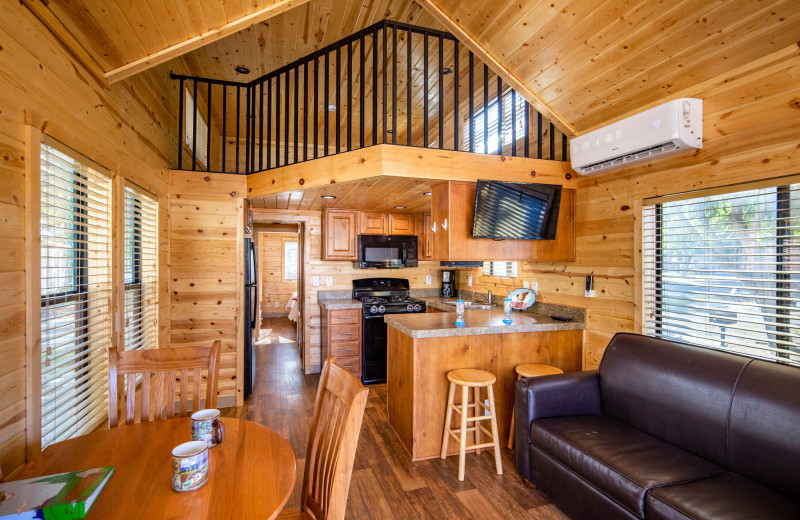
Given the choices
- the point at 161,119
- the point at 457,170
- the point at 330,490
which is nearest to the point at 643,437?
the point at 330,490

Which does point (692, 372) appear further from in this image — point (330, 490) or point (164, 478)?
point (164, 478)

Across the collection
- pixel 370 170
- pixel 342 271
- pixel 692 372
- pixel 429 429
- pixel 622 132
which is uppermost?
pixel 622 132

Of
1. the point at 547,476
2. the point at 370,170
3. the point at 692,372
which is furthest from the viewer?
the point at 370,170

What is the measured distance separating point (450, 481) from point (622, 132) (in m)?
2.63

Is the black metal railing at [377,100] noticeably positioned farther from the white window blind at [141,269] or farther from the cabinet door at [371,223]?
the cabinet door at [371,223]

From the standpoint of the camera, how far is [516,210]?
3.24 meters

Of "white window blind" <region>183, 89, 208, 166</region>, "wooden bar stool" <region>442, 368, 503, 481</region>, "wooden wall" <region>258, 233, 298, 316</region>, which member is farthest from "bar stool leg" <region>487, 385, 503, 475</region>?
"wooden wall" <region>258, 233, 298, 316</region>

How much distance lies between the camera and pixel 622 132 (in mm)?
2596

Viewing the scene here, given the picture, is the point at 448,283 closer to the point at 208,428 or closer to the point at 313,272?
the point at 313,272

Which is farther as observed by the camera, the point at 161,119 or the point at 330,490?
the point at 161,119

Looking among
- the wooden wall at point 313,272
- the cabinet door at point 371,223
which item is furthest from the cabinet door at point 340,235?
the wooden wall at point 313,272

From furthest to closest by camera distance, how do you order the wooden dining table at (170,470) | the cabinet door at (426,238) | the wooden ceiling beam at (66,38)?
1. the cabinet door at (426,238)
2. the wooden ceiling beam at (66,38)
3. the wooden dining table at (170,470)

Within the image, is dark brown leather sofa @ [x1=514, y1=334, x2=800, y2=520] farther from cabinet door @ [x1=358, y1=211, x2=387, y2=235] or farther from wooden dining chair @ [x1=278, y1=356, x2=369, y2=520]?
cabinet door @ [x1=358, y1=211, x2=387, y2=235]

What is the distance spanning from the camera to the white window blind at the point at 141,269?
2635 millimetres
